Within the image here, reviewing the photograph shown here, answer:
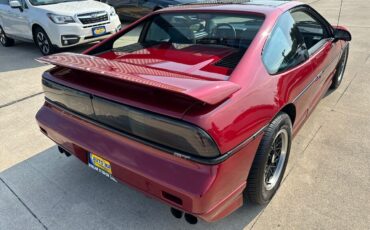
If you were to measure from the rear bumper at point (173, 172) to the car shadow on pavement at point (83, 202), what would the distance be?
0.47 meters

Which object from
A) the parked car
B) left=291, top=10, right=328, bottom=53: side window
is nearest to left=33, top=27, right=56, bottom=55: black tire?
the parked car

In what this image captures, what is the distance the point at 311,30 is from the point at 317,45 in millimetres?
618

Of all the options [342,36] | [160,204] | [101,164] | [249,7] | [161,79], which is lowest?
[160,204]

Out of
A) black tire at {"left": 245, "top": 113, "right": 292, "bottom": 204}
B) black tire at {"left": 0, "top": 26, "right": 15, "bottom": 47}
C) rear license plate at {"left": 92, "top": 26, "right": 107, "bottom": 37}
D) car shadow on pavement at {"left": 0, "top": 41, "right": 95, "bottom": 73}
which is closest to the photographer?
black tire at {"left": 245, "top": 113, "right": 292, "bottom": 204}

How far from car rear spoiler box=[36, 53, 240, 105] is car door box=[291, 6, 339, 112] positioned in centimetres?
146

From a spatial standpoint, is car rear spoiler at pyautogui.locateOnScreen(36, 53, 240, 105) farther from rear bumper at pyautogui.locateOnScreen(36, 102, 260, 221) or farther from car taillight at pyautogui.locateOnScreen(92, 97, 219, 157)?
rear bumper at pyautogui.locateOnScreen(36, 102, 260, 221)

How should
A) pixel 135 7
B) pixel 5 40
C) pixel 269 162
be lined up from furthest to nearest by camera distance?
1. pixel 135 7
2. pixel 5 40
3. pixel 269 162

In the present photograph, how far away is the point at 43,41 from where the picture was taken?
272 inches

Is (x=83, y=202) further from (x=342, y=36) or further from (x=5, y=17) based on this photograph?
(x=5, y=17)

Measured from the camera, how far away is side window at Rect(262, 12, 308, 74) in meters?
2.28

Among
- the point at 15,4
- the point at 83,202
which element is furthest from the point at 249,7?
the point at 15,4

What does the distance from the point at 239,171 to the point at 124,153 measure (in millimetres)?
735

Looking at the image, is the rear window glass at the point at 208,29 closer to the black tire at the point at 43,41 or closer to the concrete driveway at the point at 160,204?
the concrete driveway at the point at 160,204

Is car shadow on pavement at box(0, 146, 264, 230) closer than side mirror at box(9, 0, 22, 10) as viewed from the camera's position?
Yes
